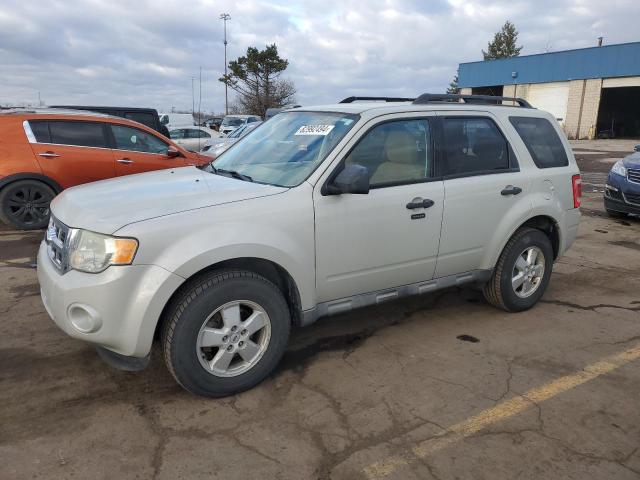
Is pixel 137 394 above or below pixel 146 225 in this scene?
below

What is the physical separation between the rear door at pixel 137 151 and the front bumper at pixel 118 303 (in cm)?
552

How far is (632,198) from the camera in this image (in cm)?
885

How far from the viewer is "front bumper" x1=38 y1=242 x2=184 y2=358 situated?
280cm

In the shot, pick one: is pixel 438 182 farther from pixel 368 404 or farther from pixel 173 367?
pixel 173 367

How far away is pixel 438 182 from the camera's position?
3971mm

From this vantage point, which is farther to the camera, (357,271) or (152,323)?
(357,271)

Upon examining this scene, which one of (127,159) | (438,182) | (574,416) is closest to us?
(574,416)

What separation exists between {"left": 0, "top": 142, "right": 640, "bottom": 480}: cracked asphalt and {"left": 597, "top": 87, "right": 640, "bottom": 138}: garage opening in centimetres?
4190

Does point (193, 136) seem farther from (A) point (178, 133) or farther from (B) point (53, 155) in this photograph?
(B) point (53, 155)

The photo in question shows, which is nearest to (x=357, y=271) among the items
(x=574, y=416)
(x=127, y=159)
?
(x=574, y=416)

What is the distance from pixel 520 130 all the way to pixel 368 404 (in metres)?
2.85

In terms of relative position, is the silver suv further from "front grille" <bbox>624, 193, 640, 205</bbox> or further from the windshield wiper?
"front grille" <bbox>624, 193, 640, 205</bbox>

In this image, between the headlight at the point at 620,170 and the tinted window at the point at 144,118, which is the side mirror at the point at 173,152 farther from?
the headlight at the point at 620,170

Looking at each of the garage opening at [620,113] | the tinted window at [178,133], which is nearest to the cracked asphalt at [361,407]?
the tinted window at [178,133]
